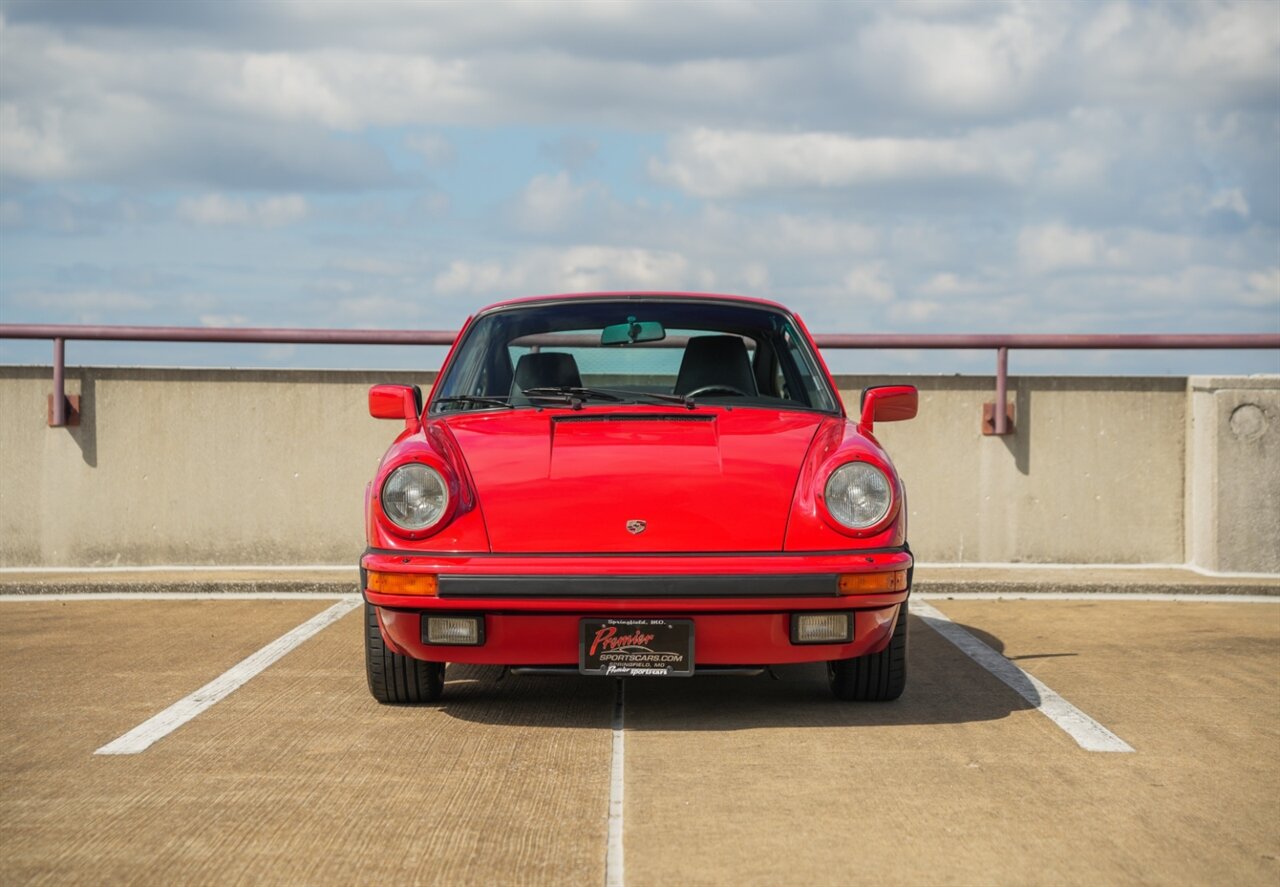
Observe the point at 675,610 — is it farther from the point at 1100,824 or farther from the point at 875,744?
the point at 1100,824

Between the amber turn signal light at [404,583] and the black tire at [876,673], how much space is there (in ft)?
5.00

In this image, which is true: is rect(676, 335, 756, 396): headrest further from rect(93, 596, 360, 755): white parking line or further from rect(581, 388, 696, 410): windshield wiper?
rect(93, 596, 360, 755): white parking line

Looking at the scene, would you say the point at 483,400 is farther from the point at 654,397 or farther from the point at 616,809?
the point at 616,809

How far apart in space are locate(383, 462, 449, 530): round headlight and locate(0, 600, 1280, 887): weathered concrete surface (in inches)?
28.3

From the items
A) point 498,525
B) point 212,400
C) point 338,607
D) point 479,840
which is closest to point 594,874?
point 479,840

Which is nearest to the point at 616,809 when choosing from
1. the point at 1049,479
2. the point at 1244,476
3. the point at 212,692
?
the point at 212,692

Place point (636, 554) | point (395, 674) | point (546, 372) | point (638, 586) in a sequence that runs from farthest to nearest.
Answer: point (546, 372) < point (395, 674) < point (636, 554) < point (638, 586)

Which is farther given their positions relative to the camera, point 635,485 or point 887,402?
point 887,402

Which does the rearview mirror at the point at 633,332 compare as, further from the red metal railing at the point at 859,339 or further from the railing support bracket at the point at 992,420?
the railing support bracket at the point at 992,420

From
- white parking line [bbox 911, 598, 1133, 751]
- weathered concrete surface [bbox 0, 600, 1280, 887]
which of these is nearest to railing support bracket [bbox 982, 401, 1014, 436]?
white parking line [bbox 911, 598, 1133, 751]

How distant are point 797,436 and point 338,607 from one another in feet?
12.2

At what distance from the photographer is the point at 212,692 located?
18.7 ft

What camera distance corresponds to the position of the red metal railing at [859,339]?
9.48 m

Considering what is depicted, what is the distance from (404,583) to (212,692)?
1.30 m
